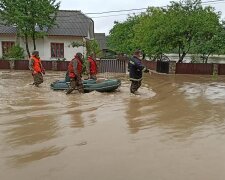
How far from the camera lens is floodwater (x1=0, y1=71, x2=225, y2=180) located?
5371 millimetres

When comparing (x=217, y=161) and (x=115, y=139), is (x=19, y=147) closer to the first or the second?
(x=115, y=139)

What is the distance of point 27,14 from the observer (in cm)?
3014

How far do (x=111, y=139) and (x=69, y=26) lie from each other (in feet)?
94.6

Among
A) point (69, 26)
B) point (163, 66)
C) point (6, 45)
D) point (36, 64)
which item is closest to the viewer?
A: point (36, 64)

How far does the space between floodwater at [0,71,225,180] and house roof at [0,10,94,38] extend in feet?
73.0

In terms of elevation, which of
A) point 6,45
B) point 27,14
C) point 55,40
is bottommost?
point 6,45

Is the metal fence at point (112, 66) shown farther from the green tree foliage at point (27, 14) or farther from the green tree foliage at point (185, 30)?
the green tree foliage at point (27, 14)

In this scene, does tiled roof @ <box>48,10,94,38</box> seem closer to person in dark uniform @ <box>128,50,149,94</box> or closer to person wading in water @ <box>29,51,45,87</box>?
person wading in water @ <box>29,51,45,87</box>

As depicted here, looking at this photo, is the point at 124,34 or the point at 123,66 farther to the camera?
the point at 124,34

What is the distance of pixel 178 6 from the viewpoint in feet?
85.5

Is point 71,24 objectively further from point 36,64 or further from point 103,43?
point 103,43

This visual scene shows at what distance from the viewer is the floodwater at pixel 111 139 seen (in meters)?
5.37

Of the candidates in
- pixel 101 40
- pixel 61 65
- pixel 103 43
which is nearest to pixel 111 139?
pixel 61 65

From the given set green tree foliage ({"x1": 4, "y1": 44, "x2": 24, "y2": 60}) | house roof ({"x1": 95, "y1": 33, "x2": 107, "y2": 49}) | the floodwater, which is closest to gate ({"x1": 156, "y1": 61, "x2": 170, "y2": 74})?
green tree foliage ({"x1": 4, "y1": 44, "x2": 24, "y2": 60})
